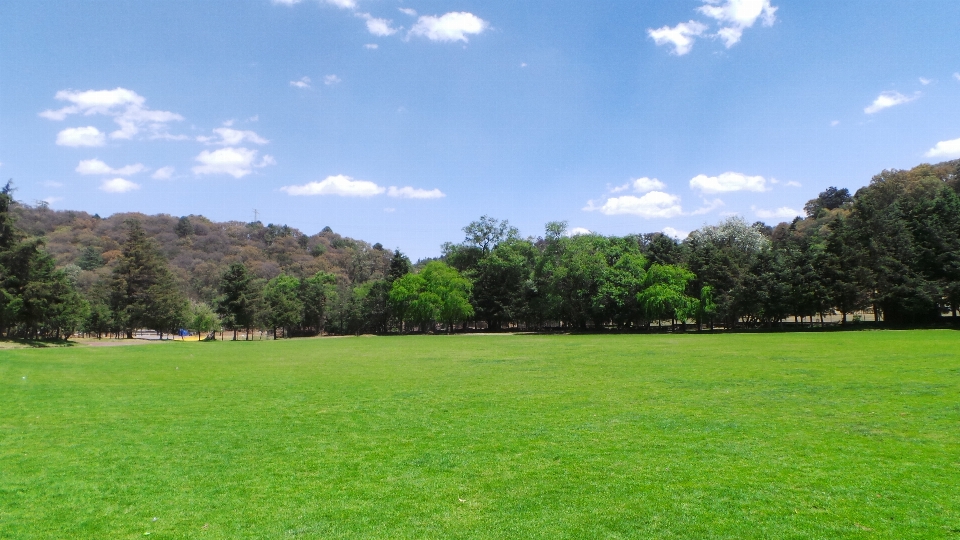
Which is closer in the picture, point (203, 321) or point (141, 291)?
point (141, 291)

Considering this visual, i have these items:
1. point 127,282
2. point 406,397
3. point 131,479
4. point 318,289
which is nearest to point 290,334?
point 318,289

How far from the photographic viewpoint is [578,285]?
69375mm

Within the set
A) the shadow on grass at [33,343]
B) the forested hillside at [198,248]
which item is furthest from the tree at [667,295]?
the forested hillside at [198,248]

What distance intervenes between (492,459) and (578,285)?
61.0 meters

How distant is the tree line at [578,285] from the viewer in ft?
171

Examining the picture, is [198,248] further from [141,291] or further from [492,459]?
[492,459]

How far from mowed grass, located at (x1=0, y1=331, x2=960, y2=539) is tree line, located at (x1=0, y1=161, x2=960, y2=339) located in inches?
1614

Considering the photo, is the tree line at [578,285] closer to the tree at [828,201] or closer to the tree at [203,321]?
the tree at [203,321]

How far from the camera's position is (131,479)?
870 centimetres

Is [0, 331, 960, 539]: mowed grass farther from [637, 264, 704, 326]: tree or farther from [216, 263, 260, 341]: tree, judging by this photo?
[216, 263, 260, 341]: tree

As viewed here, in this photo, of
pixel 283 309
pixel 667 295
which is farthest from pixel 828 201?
pixel 283 309

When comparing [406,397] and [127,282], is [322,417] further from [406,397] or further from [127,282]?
[127,282]

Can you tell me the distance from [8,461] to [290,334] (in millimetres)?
72478

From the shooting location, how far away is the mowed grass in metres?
6.85
